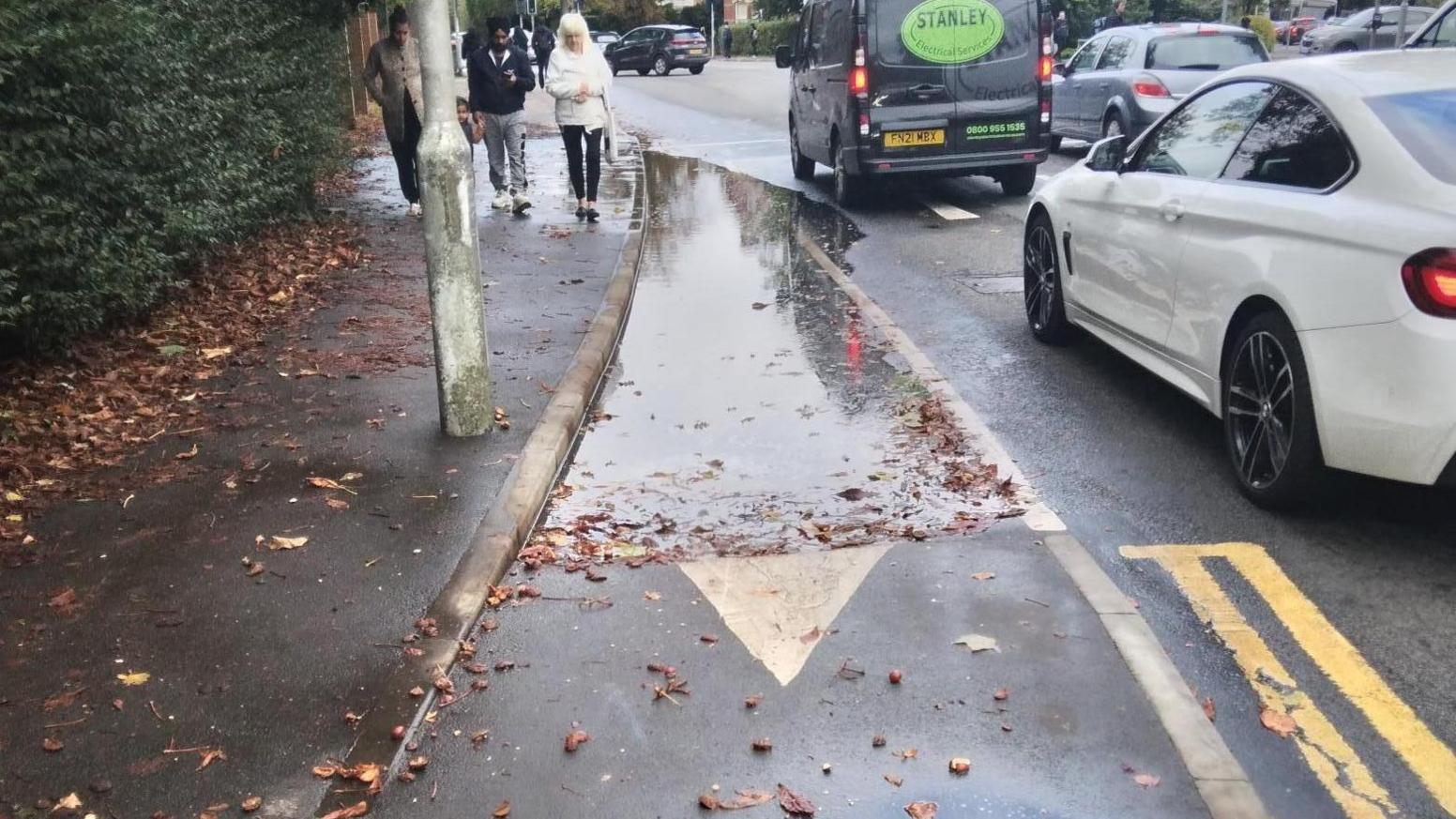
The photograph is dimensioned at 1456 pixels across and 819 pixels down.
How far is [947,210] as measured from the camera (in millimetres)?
13492

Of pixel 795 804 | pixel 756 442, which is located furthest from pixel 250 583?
pixel 756 442

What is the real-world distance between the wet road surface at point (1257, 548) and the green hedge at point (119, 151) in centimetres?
457

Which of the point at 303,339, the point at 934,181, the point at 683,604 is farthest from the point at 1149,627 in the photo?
the point at 934,181

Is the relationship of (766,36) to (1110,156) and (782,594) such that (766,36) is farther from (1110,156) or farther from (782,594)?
(782,594)

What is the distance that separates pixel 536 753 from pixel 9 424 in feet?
12.5

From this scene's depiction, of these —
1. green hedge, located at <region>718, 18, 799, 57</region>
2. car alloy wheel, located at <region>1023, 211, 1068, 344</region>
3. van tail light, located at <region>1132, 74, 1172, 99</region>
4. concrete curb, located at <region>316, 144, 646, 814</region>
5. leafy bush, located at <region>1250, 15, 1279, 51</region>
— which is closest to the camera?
concrete curb, located at <region>316, 144, 646, 814</region>

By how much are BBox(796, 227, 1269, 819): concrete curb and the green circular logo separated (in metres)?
7.42

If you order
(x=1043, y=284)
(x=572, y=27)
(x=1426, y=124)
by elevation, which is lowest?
(x=1043, y=284)

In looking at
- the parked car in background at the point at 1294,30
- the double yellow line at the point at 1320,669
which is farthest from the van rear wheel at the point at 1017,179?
the parked car in background at the point at 1294,30

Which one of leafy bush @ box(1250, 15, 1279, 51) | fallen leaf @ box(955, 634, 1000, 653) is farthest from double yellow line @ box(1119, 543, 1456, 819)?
leafy bush @ box(1250, 15, 1279, 51)

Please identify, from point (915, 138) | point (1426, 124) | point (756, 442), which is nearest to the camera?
point (1426, 124)

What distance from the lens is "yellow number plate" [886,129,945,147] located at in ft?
42.6

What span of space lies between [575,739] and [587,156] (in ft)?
30.1

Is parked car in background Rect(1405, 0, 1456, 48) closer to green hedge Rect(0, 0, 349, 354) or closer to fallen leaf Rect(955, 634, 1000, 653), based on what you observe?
green hedge Rect(0, 0, 349, 354)
